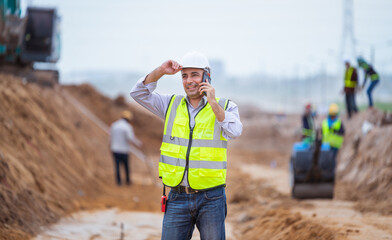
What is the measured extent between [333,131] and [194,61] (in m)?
8.61

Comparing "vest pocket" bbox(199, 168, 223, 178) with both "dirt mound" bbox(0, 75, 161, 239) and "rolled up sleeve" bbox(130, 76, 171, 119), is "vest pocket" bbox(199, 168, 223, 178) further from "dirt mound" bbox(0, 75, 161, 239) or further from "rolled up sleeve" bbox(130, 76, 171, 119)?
"dirt mound" bbox(0, 75, 161, 239)

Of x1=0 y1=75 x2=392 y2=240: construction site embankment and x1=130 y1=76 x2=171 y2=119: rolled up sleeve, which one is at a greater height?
x1=130 y1=76 x2=171 y2=119: rolled up sleeve

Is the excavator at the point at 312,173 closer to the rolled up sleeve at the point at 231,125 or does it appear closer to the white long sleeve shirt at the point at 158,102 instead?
the white long sleeve shirt at the point at 158,102

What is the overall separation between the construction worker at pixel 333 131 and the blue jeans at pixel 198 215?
27.9 feet

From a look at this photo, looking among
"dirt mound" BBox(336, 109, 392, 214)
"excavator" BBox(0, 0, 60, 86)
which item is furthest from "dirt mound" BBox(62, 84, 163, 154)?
"dirt mound" BBox(336, 109, 392, 214)

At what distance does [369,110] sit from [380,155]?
5.01 metres

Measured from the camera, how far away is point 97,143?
2100 cm

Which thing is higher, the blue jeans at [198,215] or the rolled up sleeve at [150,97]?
the rolled up sleeve at [150,97]

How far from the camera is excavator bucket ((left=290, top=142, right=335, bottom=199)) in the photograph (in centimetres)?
1151

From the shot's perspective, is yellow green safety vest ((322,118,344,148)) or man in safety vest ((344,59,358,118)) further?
man in safety vest ((344,59,358,118))

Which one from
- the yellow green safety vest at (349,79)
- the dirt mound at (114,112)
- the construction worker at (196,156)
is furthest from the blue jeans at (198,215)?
the dirt mound at (114,112)

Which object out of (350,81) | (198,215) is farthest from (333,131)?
(198,215)

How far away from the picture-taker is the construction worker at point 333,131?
1278 centimetres

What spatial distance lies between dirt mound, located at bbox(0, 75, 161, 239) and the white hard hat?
11.7 ft
